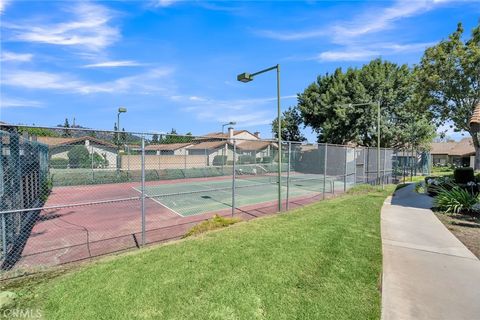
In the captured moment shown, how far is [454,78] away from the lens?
19.0 m

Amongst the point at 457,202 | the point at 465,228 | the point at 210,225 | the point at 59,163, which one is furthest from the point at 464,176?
the point at 59,163

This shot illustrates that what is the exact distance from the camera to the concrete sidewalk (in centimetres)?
366

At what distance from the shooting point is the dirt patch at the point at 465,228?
6461 mm

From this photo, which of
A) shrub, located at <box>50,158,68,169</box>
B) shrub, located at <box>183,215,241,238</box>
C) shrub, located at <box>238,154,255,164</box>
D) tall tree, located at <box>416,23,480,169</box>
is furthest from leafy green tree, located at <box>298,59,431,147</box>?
shrub, located at <box>50,158,68,169</box>

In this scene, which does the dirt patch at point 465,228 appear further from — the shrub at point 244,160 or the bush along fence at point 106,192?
the shrub at point 244,160

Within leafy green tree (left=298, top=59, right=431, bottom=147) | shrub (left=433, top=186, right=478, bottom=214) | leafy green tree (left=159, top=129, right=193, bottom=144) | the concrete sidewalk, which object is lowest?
the concrete sidewalk

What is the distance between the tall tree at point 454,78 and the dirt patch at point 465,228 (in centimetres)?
1221

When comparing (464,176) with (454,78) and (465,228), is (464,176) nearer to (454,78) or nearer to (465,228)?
(465,228)

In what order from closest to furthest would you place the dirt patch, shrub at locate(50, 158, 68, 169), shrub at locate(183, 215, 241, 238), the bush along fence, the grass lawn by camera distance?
1. the grass lawn
2. the bush along fence
3. the dirt patch
4. shrub at locate(183, 215, 241, 238)
5. shrub at locate(50, 158, 68, 169)

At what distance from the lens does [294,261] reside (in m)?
5.01

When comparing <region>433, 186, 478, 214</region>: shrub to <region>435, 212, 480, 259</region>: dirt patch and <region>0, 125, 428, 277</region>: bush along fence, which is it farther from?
<region>0, 125, 428, 277</region>: bush along fence

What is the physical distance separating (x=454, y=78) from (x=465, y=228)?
1586 centimetres

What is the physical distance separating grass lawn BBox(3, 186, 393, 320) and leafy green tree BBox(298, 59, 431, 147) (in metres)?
24.8

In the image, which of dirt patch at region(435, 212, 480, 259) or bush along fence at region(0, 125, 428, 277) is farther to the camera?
dirt patch at region(435, 212, 480, 259)
